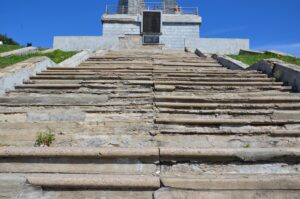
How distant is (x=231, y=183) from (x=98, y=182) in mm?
1096

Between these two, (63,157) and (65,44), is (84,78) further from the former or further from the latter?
(65,44)

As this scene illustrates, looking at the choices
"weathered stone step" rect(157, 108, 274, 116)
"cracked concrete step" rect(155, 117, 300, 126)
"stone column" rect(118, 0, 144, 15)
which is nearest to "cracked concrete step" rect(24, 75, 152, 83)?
"weathered stone step" rect(157, 108, 274, 116)

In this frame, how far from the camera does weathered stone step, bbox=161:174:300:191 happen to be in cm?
317

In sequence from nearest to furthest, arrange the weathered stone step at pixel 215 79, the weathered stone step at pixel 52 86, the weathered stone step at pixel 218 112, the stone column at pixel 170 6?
the weathered stone step at pixel 218 112, the weathered stone step at pixel 52 86, the weathered stone step at pixel 215 79, the stone column at pixel 170 6

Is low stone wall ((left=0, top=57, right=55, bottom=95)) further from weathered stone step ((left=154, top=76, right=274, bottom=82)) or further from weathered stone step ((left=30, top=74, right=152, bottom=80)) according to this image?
weathered stone step ((left=154, top=76, right=274, bottom=82))

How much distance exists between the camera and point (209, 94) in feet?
19.2

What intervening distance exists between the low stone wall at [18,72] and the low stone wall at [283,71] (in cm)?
462

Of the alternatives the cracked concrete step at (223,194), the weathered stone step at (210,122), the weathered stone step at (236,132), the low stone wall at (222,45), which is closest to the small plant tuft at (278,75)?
the weathered stone step at (210,122)

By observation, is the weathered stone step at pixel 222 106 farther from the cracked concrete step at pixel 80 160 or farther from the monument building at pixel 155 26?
the monument building at pixel 155 26

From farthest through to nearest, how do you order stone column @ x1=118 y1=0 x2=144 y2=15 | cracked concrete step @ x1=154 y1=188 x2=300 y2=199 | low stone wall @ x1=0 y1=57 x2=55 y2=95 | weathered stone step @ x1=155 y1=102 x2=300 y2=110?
stone column @ x1=118 y1=0 x2=144 y2=15 → low stone wall @ x1=0 y1=57 x2=55 y2=95 → weathered stone step @ x1=155 y1=102 x2=300 y2=110 → cracked concrete step @ x1=154 y1=188 x2=300 y2=199

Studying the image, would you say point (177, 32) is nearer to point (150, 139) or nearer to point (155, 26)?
point (155, 26)

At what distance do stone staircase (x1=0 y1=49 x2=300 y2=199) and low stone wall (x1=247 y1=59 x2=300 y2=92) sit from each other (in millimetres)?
211

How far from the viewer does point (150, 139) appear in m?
4.16

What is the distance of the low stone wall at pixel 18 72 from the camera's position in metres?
5.97
